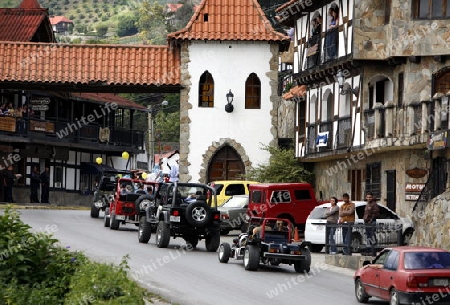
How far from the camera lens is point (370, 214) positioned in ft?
107

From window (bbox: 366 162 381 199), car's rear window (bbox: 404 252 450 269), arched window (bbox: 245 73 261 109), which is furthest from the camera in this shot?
arched window (bbox: 245 73 261 109)

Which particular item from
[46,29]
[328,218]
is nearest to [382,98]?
[328,218]

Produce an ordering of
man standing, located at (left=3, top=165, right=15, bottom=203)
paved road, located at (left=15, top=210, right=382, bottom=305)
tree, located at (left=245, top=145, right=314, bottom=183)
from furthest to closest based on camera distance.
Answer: man standing, located at (left=3, top=165, right=15, bottom=203) → tree, located at (left=245, top=145, right=314, bottom=183) → paved road, located at (left=15, top=210, right=382, bottom=305)

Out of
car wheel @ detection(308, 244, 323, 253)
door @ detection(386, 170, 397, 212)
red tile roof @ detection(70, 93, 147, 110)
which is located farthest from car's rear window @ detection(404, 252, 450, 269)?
red tile roof @ detection(70, 93, 147, 110)

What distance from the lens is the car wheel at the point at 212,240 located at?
32219 millimetres

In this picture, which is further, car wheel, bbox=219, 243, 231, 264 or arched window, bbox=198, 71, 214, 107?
arched window, bbox=198, 71, 214, 107

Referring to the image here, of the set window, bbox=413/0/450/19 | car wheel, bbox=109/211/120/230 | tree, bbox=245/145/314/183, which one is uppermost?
window, bbox=413/0/450/19

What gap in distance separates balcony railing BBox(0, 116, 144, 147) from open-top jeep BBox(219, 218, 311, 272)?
31.9 m

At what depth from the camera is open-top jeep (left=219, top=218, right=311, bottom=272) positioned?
88.5 ft

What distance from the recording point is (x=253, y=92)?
5184 centimetres

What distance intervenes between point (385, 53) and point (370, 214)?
29.4ft

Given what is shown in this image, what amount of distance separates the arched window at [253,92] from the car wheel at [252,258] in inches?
981

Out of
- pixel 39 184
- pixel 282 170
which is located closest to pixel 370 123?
pixel 282 170

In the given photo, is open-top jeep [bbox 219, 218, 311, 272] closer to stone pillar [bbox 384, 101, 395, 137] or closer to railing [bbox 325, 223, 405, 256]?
railing [bbox 325, 223, 405, 256]
